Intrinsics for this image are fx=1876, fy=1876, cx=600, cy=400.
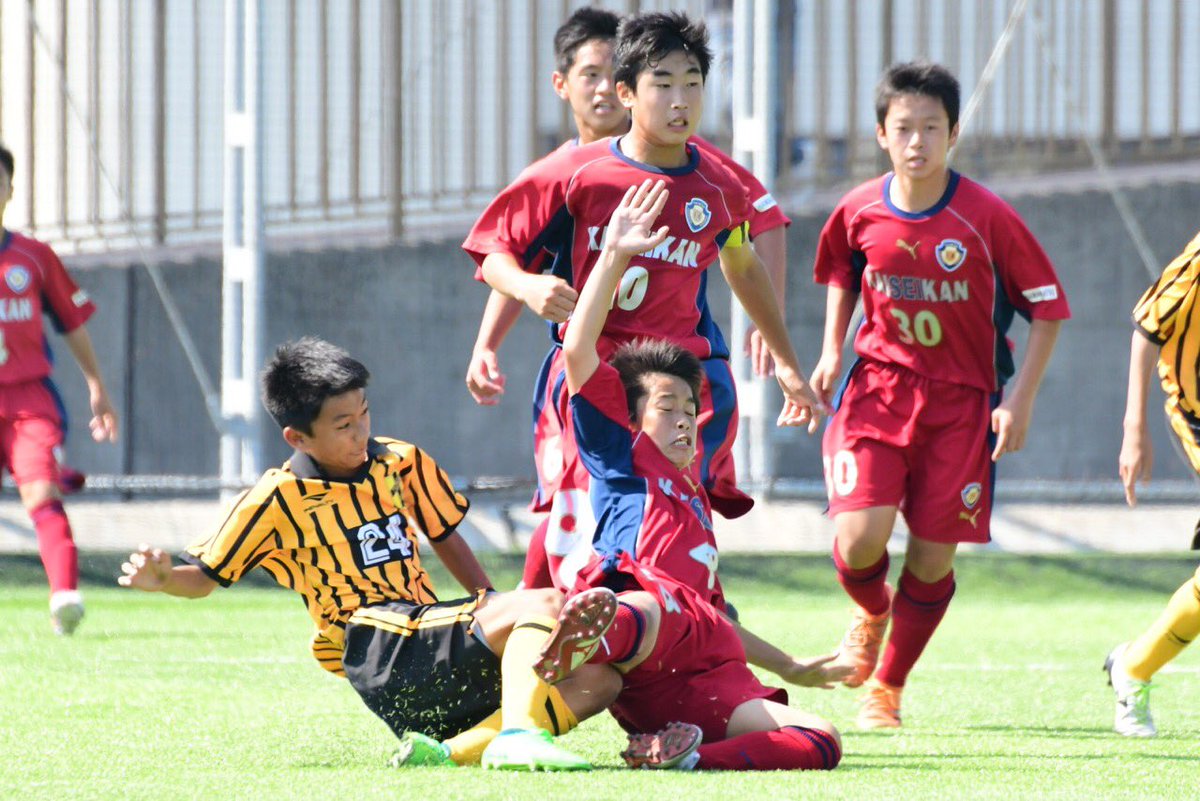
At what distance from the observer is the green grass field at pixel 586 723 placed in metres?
3.25

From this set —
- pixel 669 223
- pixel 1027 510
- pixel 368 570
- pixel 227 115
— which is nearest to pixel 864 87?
pixel 1027 510

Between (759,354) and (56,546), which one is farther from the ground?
(759,354)

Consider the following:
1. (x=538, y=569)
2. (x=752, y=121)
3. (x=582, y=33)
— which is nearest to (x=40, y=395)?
(x=582, y=33)

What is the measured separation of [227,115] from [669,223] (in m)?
5.86

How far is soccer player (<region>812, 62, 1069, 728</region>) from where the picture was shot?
16.4 ft

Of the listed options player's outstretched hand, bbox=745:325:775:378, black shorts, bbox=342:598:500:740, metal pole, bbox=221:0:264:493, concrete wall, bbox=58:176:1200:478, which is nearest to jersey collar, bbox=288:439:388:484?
black shorts, bbox=342:598:500:740

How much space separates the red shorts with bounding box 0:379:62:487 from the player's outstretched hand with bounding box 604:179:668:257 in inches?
141

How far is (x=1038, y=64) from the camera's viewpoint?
33.7 feet

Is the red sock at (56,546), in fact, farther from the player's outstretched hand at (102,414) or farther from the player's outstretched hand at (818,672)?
the player's outstretched hand at (818,672)

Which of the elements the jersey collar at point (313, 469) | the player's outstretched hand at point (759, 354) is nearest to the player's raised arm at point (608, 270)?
the jersey collar at point (313, 469)

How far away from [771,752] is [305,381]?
4.10 ft

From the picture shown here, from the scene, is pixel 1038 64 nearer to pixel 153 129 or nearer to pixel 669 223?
pixel 153 129

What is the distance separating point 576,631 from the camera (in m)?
3.23

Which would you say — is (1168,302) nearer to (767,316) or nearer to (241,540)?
(767,316)
